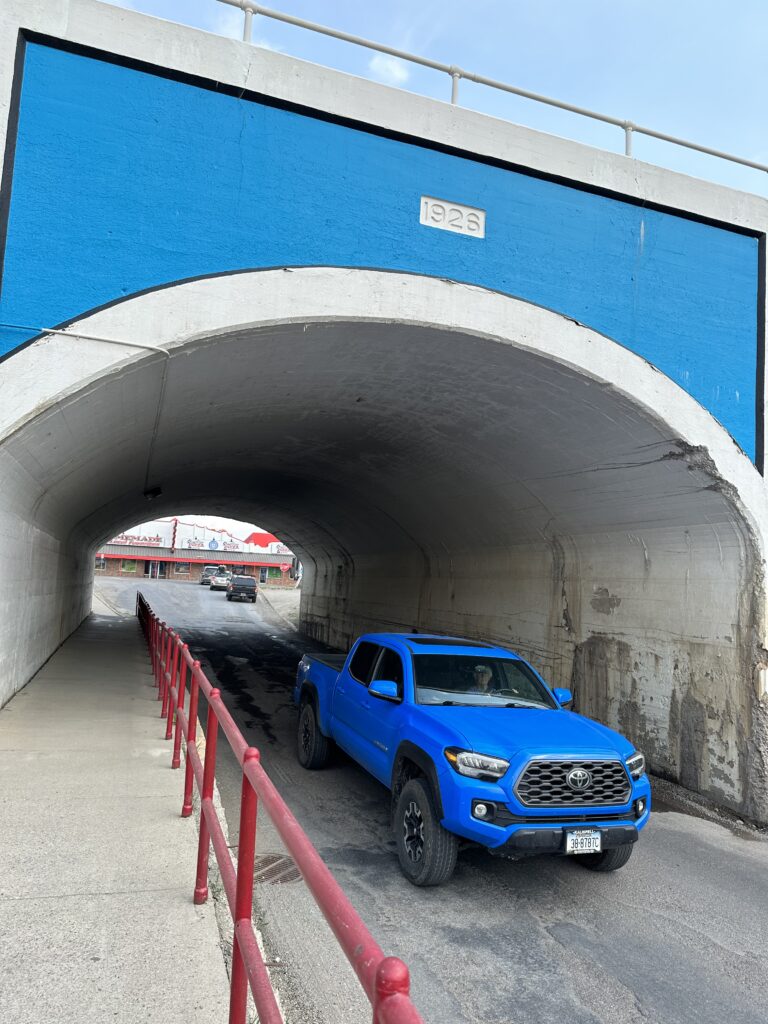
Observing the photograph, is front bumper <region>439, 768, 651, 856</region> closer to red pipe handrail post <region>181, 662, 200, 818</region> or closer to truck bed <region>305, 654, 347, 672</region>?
red pipe handrail post <region>181, 662, 200, 818</region>

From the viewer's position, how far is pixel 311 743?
8078mm

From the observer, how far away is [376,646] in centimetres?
743

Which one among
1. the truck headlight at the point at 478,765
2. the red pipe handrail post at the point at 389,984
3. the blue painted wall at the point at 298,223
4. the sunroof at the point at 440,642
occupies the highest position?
the blue painted wall at the point at 298,223

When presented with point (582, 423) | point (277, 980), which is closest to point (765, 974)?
point (277, 980)

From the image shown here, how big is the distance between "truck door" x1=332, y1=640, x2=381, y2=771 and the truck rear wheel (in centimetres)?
44

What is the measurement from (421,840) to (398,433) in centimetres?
769

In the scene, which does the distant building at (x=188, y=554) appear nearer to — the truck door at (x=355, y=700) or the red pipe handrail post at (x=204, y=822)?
the truck door at (x=355, y=700)

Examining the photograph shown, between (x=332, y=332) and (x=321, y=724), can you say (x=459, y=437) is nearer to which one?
(x=332, y=332)

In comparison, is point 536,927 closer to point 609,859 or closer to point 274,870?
point 609,859

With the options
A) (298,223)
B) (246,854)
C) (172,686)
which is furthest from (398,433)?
(246,854)

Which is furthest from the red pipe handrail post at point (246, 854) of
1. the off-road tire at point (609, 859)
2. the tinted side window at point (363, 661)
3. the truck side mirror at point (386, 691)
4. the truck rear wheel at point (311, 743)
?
the truck rear wheel at point (311, 743)

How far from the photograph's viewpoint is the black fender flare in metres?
5.04

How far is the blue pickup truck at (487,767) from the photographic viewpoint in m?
4.88

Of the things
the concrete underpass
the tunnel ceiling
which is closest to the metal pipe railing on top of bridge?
the concrete underpass
